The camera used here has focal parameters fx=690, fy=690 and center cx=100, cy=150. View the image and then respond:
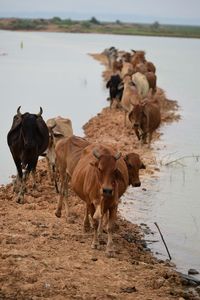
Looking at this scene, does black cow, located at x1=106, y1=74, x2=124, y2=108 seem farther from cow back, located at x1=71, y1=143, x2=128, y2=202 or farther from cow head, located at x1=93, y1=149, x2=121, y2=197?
cow head, located at x1=93, y1=149, x2=121, y2=197

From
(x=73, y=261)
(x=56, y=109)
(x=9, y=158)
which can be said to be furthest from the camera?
(x=56, y=109)

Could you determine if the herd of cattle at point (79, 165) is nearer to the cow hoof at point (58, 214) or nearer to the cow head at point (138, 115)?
the cow hoof at point (58, 214)

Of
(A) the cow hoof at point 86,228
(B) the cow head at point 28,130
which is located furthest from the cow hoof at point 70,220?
(B) the cow head at point 28,130

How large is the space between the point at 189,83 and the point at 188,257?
97.3ft

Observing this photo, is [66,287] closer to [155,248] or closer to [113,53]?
[155,248]

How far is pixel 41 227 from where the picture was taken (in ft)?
33.7

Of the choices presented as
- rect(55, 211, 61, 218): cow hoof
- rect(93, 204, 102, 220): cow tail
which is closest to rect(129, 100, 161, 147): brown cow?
rect(55, 211, 61, 218): cow hoof

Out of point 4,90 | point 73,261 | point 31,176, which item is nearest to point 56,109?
point 4,90

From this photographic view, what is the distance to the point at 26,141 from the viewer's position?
1217cm

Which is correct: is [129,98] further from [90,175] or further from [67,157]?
[90,175]

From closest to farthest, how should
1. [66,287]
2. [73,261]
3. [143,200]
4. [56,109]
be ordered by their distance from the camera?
[66,287]
[73,261]
[143,200]
[56,109]

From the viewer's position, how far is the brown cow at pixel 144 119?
1877cm

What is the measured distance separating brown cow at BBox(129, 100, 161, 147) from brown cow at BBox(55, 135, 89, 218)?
7.62 m

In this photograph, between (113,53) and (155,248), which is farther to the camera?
(113,53)
